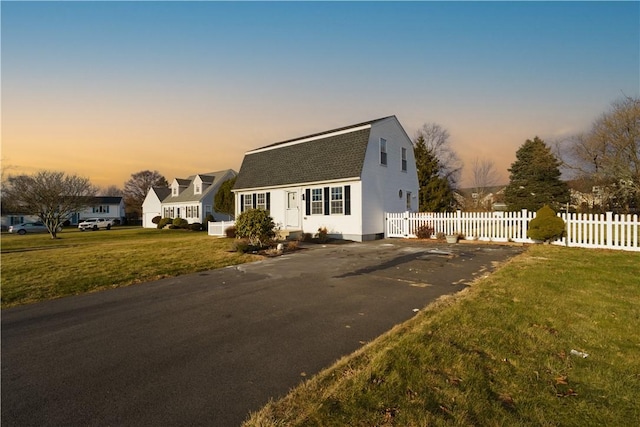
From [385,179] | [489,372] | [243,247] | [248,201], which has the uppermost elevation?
[385,179]

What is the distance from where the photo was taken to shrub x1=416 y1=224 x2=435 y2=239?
53.9 feet

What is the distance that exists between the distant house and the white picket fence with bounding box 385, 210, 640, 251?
57962mm

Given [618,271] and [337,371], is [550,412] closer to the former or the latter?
[337,371]

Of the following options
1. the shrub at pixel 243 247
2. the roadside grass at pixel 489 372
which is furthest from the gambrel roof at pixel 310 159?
the roadside grass at pixel 489 372

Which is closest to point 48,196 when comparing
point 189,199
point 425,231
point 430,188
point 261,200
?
point 189,199

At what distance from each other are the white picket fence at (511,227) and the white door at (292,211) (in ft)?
18.4

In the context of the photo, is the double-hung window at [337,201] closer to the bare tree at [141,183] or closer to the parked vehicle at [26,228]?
the parked vehicle at [26,228]

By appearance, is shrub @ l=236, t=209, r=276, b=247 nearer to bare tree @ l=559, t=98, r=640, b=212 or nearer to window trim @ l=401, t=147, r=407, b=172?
window trim @ l=401, t=147, r=407, b=172

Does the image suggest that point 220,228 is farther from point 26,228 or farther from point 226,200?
point 26,228

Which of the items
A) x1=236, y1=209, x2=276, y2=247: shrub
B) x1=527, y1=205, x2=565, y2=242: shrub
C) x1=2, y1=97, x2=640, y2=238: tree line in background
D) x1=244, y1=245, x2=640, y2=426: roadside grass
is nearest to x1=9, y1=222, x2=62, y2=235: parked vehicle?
x1=2, y1=97, x2=640, y2=238: tree line in background

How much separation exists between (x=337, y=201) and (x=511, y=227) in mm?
8654

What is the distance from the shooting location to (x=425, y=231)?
16.4 meters

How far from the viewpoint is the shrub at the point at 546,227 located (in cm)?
1275

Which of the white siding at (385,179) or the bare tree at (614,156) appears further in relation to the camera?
the bare tree at (614,156)
